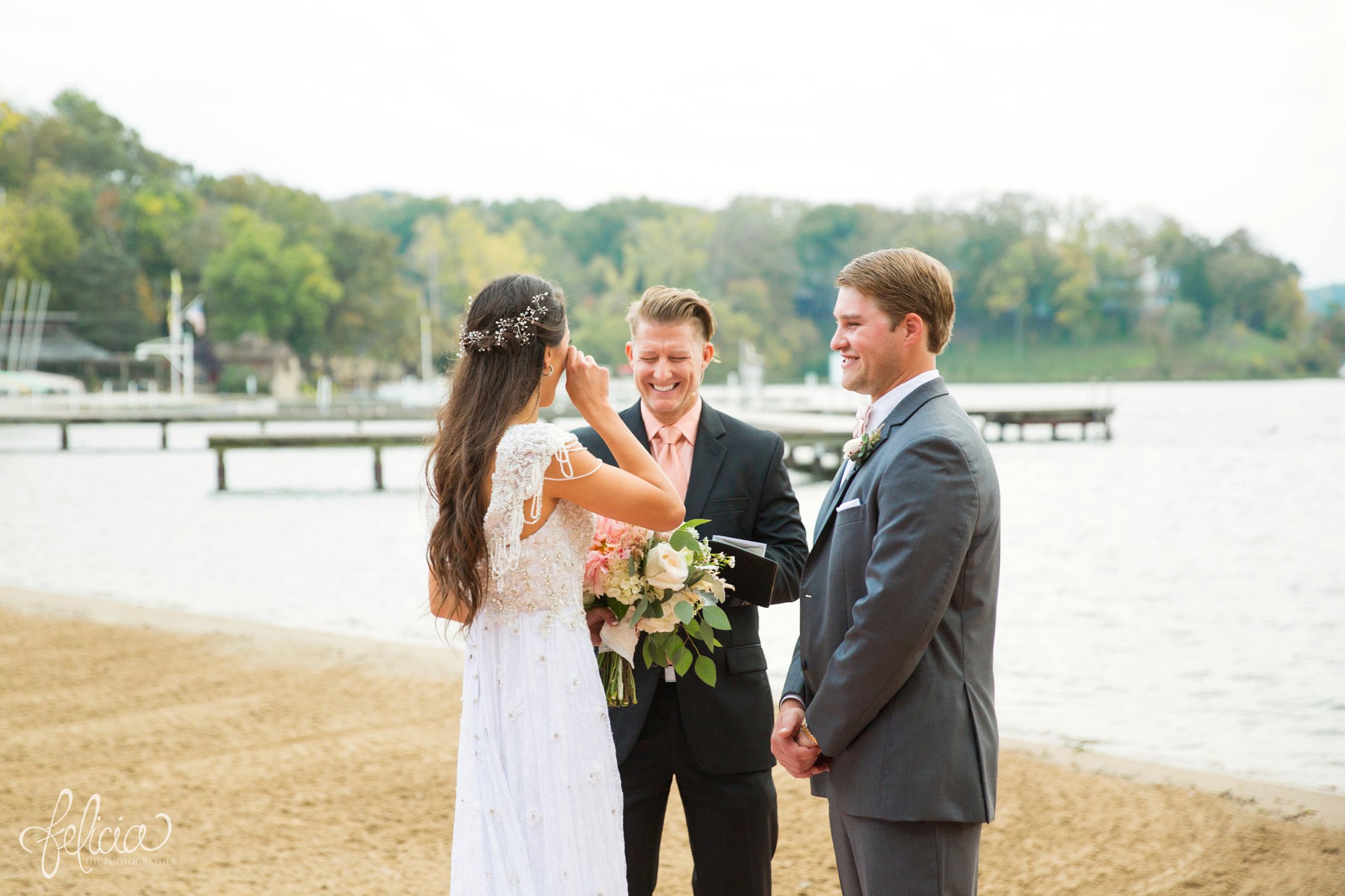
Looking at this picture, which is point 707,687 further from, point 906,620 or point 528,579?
point 906,620

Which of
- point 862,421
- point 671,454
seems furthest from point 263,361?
point 862,421

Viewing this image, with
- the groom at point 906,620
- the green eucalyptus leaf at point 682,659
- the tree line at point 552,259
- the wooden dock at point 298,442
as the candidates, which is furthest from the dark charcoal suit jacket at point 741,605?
the tree line at point 552,259

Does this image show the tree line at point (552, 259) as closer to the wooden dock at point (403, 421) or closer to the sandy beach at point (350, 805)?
the wooden dock at point (403, 421)

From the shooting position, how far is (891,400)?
2705 mm

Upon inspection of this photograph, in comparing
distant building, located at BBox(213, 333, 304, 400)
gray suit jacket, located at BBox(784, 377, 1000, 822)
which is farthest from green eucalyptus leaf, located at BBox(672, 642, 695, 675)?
distant building, located at BBox(213, 333, 304, 400)

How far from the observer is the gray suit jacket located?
241cm

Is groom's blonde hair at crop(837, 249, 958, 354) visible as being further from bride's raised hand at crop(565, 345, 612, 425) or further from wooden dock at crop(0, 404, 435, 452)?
wooden dock at crop(0, 404, 435, 452)

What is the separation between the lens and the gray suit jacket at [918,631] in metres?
2.41

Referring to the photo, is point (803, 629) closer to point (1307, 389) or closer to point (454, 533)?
point (454, 533)

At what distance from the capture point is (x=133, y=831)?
5.11 m

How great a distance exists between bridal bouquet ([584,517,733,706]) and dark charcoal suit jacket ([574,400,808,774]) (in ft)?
0.62

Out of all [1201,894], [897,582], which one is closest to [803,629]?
[897,582]

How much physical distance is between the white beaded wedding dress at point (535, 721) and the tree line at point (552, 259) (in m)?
81.1

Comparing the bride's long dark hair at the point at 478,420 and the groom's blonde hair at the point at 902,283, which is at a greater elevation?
the groom's blonde hair at the point at 902,283
